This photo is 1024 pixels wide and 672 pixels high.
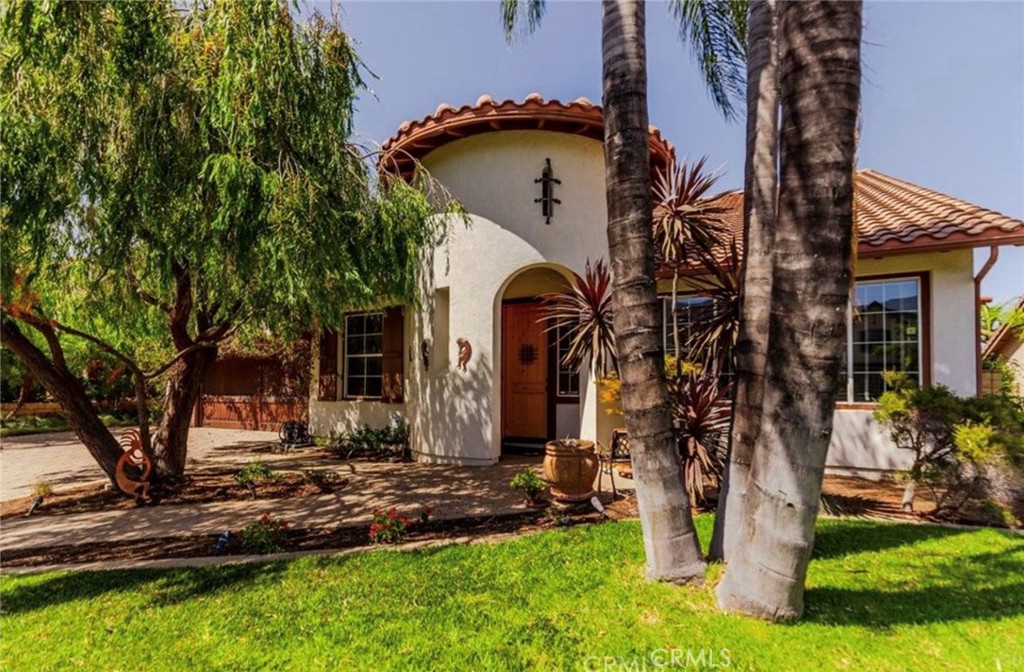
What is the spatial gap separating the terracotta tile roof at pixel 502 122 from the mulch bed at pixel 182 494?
5.61 metres

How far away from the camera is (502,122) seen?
9.05 meters

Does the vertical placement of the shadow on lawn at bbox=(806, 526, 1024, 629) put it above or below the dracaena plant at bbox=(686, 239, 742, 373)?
below

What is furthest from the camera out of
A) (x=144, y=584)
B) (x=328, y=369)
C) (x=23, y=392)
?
(x=23, y=392)

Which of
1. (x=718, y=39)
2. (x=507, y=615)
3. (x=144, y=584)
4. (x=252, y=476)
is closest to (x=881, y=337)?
(x=718, y=39)

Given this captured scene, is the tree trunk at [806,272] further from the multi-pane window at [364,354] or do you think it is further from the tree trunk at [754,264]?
the multi-pane window at [364,354]

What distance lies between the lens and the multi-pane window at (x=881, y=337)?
8227mm

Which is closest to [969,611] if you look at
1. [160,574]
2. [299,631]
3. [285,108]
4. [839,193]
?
[839,193]

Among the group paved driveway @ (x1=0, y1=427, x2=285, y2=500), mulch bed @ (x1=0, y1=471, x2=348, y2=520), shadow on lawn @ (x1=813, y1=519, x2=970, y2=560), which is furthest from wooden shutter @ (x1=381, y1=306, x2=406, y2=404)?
shadow on lawn @ (x1=813, y1=519, x2=970, y2=560)

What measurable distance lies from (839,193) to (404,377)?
31.3ft

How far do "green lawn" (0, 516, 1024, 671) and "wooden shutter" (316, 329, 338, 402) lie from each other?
802 centimetres

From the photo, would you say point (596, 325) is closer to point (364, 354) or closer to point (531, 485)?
point (531, 485)

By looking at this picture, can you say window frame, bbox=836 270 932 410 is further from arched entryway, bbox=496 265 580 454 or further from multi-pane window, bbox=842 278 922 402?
arched entryway, bbox=496 265 580 454

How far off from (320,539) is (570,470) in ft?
10.3

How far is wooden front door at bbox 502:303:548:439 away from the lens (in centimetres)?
1127
